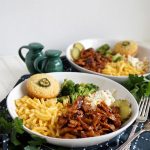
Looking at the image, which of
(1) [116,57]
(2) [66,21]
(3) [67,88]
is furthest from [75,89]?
(2) [66,21]

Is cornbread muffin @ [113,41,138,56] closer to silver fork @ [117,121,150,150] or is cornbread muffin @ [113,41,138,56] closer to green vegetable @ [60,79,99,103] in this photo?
green vegetable @ [60,79,99,103]

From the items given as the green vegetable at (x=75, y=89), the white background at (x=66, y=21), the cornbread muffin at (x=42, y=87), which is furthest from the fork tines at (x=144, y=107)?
the white background at (x=66, y=21)

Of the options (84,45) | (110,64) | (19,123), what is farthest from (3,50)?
(19,123)

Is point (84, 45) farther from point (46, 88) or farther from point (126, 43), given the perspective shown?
point (46, 88)

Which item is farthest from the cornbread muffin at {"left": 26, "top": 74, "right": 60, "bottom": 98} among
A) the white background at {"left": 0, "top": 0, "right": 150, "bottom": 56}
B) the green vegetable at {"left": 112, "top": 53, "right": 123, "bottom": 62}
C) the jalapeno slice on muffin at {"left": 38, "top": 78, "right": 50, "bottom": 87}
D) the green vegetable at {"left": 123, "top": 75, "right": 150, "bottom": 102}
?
the white background at {"left": 0, "top": 0, "right": 150, "bottom": 56}

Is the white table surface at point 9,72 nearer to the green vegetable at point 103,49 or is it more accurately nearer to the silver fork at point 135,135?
the green vegetable at point 103,49
